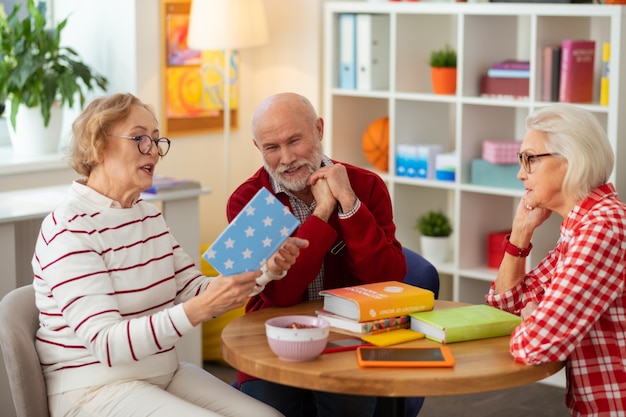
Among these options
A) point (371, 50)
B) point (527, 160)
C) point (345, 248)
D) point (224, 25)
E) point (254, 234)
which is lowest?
point (345, 248)

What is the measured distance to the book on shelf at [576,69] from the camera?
13.1 feet

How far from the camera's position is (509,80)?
4.24m

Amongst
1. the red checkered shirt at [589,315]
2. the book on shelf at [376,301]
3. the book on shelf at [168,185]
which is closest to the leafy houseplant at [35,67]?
the book on shelf at [168,185]

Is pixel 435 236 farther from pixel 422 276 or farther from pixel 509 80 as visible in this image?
pixel 422 276

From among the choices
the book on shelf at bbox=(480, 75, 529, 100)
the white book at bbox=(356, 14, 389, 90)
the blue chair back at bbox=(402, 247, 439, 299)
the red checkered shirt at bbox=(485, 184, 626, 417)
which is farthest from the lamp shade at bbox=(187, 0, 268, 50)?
the red checkered shirt at bbox=(485, 184, 626, 417)

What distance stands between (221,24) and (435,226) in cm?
137

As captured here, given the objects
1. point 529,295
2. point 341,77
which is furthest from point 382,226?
point 341,77

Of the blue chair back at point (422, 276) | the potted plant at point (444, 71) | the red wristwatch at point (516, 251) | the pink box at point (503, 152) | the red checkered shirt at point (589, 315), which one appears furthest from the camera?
the potted plant at point (444, 71)

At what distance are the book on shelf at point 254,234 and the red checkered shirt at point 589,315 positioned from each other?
55 cm

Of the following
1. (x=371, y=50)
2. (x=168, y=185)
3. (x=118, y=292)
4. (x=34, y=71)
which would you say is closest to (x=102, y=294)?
(x=118, y=292)

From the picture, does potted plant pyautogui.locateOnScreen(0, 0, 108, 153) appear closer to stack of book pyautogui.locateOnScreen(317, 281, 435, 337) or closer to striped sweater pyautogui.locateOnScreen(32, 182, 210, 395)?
striped sweater pyautogui.locateOnScreen(32, 182, 210, 395)

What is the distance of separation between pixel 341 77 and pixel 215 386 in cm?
260

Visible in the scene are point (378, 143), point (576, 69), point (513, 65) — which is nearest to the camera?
point (576, 69)

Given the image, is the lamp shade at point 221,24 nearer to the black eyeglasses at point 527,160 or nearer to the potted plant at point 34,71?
the potted plant at point 34,71
